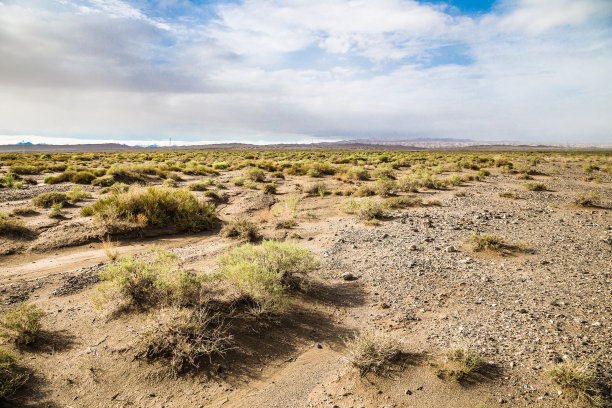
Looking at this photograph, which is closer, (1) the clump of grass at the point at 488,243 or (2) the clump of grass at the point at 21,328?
(2) the clump of grass at the point at 21,328

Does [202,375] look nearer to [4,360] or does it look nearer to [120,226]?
[4,360]

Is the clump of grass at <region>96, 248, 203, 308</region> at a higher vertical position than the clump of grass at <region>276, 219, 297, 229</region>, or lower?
higher

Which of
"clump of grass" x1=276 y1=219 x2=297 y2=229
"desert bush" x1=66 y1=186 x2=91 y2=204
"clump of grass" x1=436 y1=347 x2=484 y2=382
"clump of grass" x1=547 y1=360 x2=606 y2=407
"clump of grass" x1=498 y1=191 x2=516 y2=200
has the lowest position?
"clump of grass" x1=436 y1=347 x2=484 y2=382

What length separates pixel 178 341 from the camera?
3.96 m

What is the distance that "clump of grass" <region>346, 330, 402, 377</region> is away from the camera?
12.7 feet

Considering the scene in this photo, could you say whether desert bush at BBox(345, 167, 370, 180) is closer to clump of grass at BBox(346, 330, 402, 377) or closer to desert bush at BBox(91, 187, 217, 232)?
desert bush at BBox(91, 187, 217, 232)

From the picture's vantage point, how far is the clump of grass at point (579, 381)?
3.18 metres

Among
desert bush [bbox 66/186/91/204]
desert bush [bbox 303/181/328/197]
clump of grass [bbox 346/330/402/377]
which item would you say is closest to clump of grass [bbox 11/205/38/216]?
desert bush [bbox 66/186/91/204]

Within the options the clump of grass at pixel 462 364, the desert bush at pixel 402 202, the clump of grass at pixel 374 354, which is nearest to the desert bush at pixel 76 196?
the desert bush at pixel 402 202

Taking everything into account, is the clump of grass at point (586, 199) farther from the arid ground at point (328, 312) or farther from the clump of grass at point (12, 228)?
the clump of grass at point (12, 228)

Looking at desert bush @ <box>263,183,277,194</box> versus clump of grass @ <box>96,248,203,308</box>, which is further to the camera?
desert bush @ <box>263,183,277,194</box>

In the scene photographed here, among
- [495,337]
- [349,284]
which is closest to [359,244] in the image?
[349,284]

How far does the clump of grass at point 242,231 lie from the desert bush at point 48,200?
7920 millimetres

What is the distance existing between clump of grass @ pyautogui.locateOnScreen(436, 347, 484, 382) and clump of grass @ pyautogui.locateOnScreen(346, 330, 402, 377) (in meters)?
0.59
